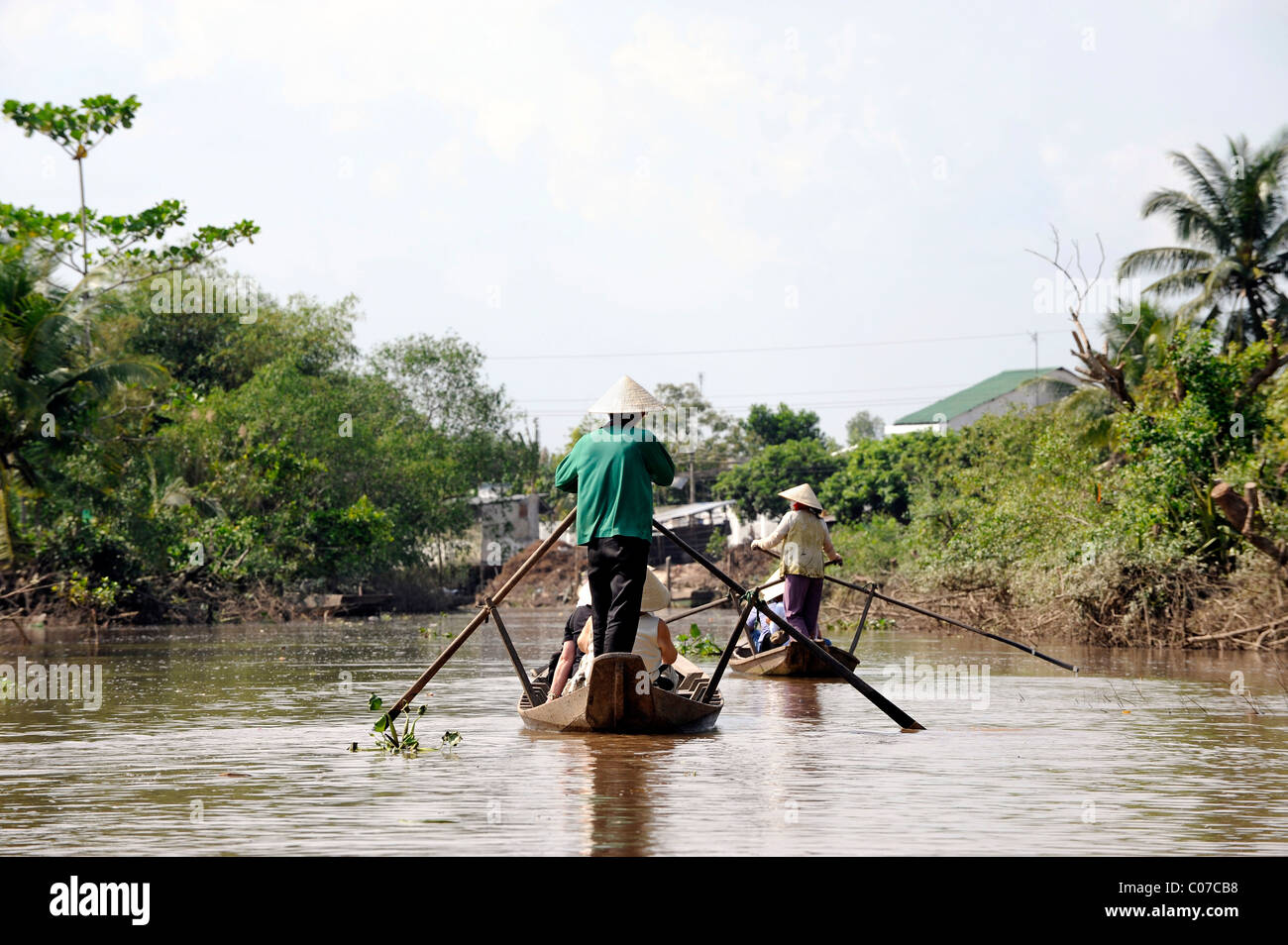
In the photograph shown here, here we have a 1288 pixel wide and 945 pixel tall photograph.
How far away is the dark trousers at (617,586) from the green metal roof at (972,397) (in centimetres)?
4968

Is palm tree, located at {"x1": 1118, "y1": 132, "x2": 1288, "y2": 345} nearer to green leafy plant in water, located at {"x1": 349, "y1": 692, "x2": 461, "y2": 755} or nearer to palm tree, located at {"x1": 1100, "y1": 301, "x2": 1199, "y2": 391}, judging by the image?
palm tree, located at {"x1": 1100, "y1": 301, "x2": 1199, "y2": 391}

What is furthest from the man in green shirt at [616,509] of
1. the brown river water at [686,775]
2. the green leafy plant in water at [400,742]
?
the green leafy plant in water at [400,742]

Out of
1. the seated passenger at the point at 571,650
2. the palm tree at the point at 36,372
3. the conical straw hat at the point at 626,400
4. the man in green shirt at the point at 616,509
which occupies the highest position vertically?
the palm tree at the point at 36,372

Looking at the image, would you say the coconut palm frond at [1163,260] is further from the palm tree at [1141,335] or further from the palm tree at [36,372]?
the palm tree at [36,372]

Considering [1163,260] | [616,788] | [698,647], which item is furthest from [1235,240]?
[616,788]

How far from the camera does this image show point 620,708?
29.8 ft

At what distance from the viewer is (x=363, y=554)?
38.1m

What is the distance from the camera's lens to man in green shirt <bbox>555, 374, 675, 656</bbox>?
898 cm

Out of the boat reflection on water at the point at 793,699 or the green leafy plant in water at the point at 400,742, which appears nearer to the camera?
the green leafy plant in water at the point at 400,742

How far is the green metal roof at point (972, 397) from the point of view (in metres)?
58.8

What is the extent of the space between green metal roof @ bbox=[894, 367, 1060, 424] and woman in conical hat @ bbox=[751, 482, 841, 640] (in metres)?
44.2

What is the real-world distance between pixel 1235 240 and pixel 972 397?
28.0 metres
